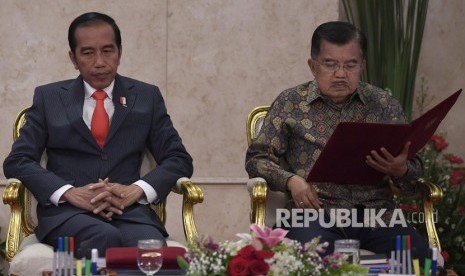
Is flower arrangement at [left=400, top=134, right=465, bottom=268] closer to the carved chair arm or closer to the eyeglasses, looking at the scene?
the eyeglasses

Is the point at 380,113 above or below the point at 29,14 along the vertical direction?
below

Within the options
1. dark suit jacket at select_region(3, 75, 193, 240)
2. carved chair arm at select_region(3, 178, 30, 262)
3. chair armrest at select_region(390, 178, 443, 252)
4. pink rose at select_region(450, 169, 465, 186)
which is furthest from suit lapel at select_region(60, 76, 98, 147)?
pink rose at select_region(450, 169, 465, 186)

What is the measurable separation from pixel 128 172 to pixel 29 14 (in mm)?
1638

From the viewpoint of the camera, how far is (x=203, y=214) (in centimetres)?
672

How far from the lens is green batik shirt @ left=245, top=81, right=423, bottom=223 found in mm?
5172

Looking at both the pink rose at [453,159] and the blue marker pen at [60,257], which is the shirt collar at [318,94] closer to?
the blue marker pen at [60,257]

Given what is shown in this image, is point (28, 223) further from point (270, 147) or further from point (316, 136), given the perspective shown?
point (316, 136)

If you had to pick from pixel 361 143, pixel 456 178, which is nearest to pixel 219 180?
pixel 456 178

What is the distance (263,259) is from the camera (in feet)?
12.1

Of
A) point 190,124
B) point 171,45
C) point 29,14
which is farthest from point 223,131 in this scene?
point 29,14

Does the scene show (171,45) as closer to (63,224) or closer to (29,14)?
(29,14)

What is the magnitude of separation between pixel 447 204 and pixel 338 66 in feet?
6.12

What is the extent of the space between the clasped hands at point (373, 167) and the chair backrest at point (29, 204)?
2.47ft

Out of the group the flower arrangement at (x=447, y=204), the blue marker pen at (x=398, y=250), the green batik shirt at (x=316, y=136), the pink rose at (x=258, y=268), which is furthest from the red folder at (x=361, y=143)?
the flower arrangement at (x=447, y=204)
